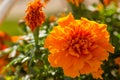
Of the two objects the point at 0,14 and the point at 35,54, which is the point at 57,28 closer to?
the point at 35,54

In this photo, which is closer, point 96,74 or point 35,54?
point 96,74

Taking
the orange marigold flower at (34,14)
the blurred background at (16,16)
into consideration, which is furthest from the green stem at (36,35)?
the blurred background at (16,16)

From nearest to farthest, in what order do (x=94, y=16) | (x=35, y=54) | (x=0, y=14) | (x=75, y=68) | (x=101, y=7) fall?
(x=75, y=68)
(x=35, y=54)
(x=0, y=14)
(x=94, y=16)
(x=101, y=7)

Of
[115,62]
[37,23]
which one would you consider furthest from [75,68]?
[115,62]

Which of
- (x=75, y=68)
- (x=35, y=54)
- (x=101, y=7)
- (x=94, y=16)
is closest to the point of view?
(x=75, y=68)

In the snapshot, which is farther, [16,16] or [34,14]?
[16,16]

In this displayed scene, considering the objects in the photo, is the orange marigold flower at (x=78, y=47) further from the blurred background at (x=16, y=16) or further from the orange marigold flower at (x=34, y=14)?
the blurred background at (x=16, y=16)

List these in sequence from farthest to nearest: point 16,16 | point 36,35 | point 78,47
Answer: point 16,16 → point 36,35 → point 78,47

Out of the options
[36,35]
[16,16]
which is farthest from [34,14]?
[16,16]

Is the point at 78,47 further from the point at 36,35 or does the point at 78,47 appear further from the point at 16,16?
the point at 16,16
